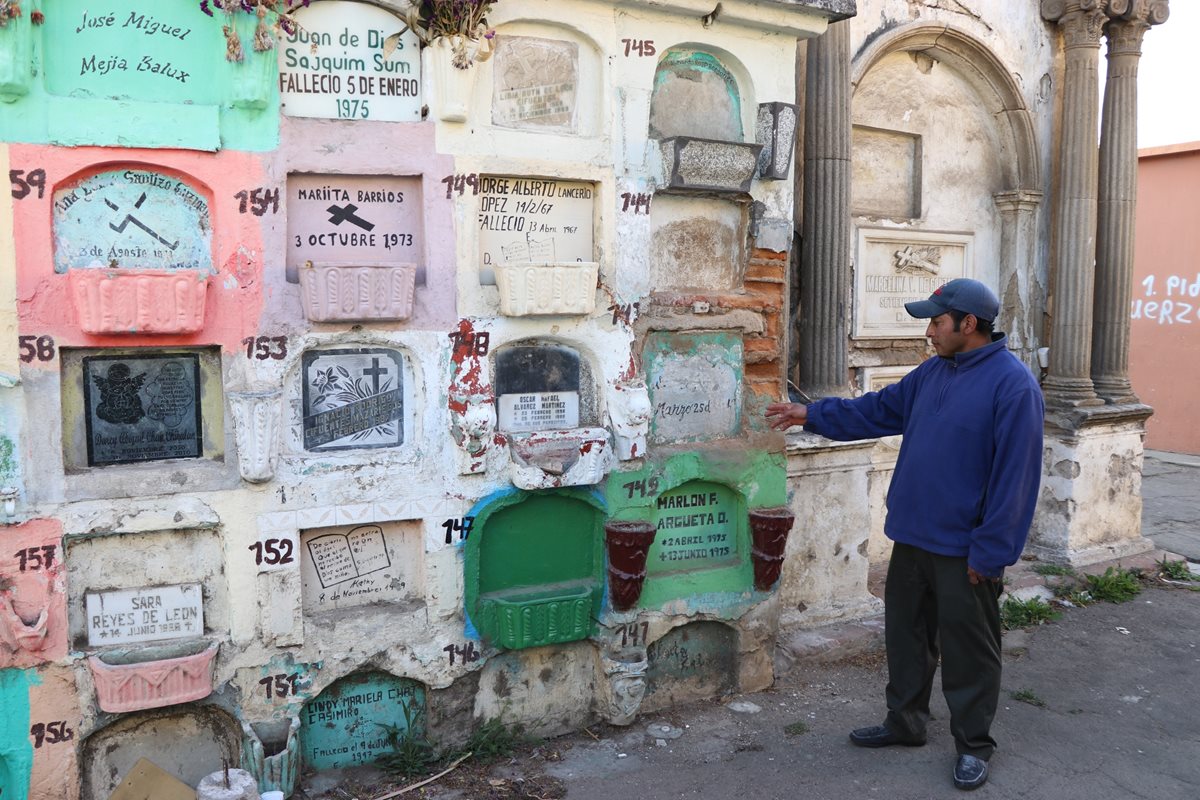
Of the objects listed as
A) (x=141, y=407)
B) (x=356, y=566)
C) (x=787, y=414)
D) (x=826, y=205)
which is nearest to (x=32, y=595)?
(x=141, y=407)

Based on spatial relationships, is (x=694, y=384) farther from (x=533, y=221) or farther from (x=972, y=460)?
(x=972, y=460)

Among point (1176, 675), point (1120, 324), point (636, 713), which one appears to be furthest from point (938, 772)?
point (1120, 324)

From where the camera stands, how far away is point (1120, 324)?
23.9 feet

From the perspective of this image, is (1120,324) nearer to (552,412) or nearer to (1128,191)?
(1128,191)

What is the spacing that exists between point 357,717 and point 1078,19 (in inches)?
263

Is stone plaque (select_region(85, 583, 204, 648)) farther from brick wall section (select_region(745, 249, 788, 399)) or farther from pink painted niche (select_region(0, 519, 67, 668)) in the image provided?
brick wall section (select_region(745, 249, 788, 399))

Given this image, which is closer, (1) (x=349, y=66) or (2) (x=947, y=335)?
(1) (x=349, y=66)

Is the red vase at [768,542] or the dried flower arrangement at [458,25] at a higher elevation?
the dried flower arrangement at [458,25]

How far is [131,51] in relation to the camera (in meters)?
3.33

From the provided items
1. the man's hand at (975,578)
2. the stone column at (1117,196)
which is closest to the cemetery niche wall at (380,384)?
the man's hand at (975,578)

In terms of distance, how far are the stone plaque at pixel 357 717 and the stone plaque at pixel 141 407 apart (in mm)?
1135

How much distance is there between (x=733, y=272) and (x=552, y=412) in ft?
4.00

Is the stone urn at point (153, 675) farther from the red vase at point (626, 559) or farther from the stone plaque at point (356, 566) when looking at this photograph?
the red vase at point (626, 559)

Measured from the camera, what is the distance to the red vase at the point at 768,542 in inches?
179
